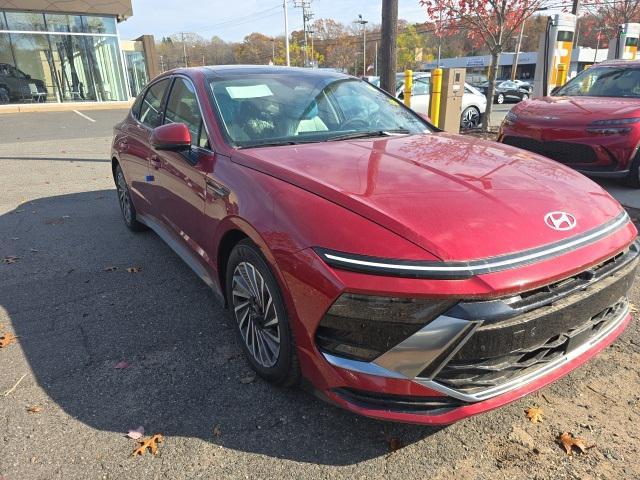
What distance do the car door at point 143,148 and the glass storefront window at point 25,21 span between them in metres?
21.0

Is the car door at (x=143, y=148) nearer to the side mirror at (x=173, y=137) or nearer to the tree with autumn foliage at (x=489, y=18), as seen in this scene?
the side mirror at (x=173, y=137)

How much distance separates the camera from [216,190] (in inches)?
110

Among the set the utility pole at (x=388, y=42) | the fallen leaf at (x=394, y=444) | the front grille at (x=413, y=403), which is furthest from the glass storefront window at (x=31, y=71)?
the front grille at (x=413, y=403)

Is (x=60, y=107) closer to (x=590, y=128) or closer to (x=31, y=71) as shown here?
(x=31, y=71)

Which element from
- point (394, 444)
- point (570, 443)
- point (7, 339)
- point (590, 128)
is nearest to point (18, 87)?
point (7, 339)

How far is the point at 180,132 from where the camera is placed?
3.04m

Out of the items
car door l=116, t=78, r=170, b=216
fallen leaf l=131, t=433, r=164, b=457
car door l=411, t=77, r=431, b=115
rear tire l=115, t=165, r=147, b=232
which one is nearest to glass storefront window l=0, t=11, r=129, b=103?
car door l=411, t=77, r=431, b=115

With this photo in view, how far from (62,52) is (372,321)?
986 inches

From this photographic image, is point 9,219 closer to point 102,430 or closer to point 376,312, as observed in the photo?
point 102,430

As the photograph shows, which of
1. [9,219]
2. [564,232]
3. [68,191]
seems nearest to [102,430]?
[564,232]

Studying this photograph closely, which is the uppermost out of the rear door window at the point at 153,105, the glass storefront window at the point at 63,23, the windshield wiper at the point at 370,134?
the glass storefront window at the point at 63,23

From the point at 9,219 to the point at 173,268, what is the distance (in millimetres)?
3037

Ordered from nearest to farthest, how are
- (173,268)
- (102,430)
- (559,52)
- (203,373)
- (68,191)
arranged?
1. (102,430)
2. (203,373)
3. (173,268)
4. (68,191)
5. (559,52)

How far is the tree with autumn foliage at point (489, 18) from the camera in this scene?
1052cm
